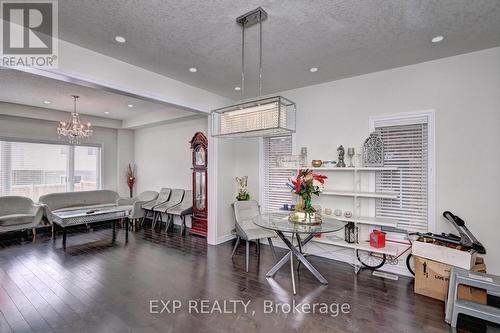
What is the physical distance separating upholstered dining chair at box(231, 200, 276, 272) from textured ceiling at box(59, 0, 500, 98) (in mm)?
2239

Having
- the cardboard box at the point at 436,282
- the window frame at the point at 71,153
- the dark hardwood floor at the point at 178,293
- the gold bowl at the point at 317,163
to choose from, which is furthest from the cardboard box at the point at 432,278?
the window frame at the point at 71,153

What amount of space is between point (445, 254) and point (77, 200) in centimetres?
781

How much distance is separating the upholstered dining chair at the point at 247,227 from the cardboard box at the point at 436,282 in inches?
75.4

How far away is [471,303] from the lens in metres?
2.31

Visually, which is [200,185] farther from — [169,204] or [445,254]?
[445,254]

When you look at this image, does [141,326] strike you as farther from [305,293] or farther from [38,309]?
[305,293]

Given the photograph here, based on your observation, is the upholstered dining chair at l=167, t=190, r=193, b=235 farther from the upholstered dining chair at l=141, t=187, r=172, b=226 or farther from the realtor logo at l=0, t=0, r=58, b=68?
the realtor logo at l=0, t=0, r=58, b=68

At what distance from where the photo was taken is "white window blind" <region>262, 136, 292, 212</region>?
463 centimetres

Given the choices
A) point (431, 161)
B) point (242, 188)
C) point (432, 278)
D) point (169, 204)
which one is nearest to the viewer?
point (432, 278)

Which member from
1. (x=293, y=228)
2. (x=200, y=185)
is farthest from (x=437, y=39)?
(x=200, y=185)

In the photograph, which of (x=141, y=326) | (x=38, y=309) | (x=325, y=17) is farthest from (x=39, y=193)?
(x=325, y=17)

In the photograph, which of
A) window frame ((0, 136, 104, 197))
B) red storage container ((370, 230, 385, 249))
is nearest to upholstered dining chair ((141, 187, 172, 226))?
window frame ((0, 136, 104, 197))

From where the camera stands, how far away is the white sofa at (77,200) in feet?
19.3

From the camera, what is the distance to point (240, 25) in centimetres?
248
